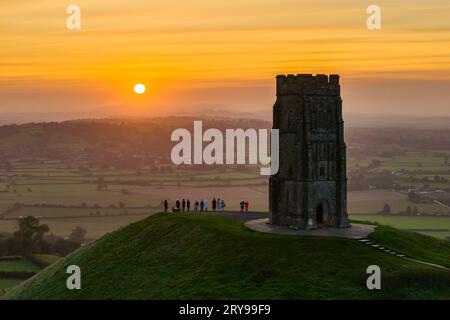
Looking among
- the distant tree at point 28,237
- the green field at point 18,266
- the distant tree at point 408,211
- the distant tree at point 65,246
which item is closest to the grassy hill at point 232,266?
the green field at point 18,266

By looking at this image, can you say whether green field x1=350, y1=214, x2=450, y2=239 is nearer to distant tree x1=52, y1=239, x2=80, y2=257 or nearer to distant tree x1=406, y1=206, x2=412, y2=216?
distant tree x1=406, y1=206, x2=412, y2=216

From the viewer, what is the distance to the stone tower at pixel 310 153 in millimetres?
66500

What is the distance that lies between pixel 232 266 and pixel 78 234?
92.6 m

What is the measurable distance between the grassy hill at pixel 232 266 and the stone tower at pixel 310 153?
469 cm

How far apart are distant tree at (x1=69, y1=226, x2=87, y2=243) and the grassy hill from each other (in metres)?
65.2

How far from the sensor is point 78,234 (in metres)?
146

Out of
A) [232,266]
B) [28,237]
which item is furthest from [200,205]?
[28,237]

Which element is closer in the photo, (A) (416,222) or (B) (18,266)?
(B) (18,266)

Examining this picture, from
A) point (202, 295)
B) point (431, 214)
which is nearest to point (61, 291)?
point (202, 295)

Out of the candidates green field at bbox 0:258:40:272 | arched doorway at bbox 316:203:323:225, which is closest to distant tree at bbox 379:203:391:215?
green field at bbox 0:258:40:272

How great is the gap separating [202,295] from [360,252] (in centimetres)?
1308

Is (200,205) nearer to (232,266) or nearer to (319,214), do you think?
(319,214)

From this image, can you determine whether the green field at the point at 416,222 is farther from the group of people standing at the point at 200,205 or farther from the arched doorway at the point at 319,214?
the arched doorway at the point at 319,214

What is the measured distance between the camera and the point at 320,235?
63.1 m
